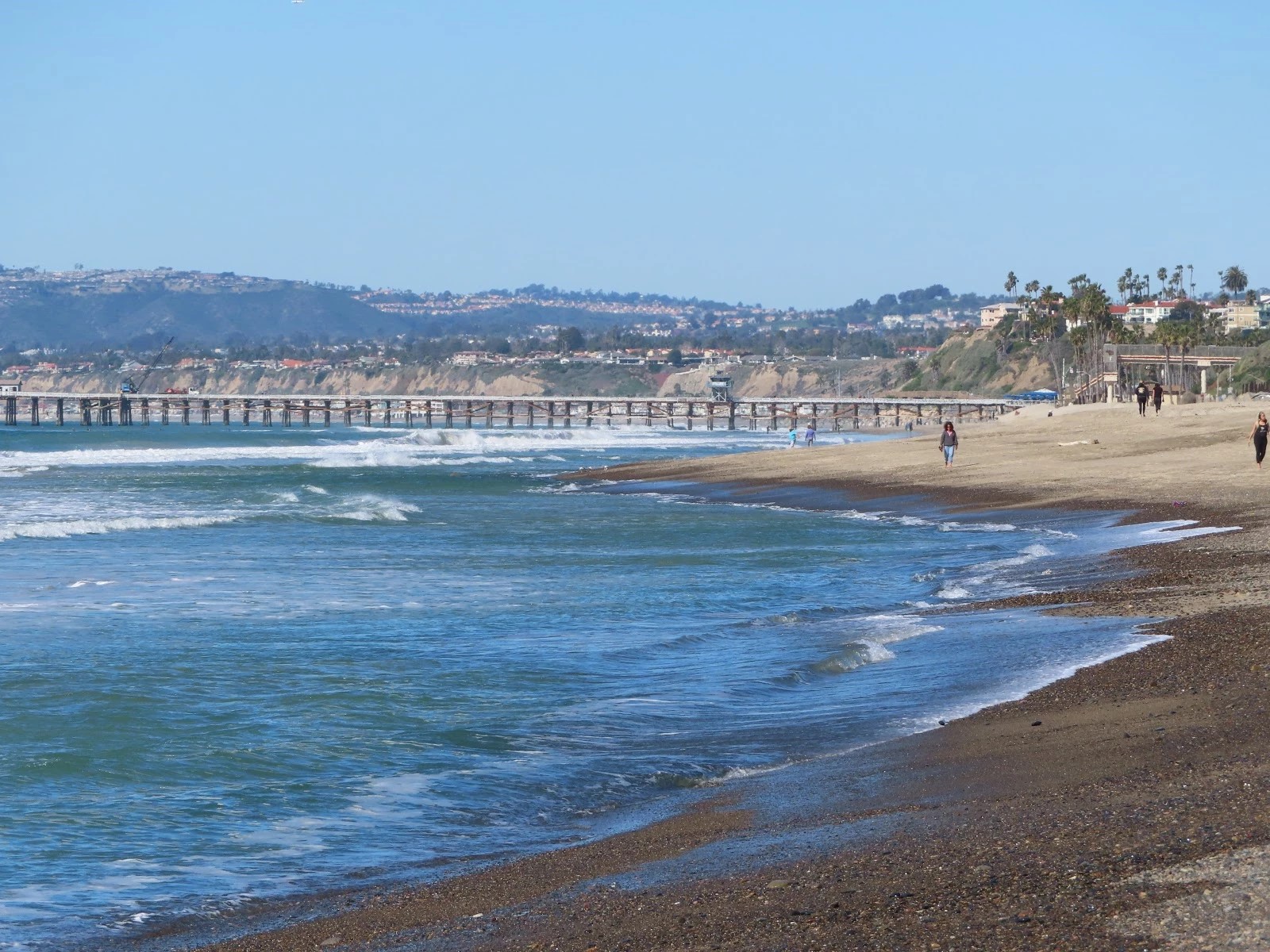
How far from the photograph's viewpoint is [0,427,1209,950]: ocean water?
8594mm

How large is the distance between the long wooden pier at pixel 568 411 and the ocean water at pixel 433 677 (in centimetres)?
7805

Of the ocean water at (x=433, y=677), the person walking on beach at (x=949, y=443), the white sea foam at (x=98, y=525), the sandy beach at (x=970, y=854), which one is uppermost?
the person walking on beach at (x=949, y=443)

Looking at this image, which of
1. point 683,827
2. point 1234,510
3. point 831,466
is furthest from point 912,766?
point 831,466

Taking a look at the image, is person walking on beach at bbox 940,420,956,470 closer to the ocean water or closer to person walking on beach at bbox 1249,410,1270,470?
the ocean water

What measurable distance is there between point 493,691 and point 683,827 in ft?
16.0

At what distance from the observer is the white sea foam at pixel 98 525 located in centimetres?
2894

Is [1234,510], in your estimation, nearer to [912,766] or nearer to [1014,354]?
[912,766]

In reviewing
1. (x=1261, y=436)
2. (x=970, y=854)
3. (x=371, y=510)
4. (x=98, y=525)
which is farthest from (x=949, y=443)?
(x=970, y=854)

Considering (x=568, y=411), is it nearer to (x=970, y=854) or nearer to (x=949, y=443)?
(x=949, y=443)

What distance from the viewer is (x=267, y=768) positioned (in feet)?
33.8

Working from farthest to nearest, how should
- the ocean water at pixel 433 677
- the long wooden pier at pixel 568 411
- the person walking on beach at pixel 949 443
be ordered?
the long wooden pier at pixel 568 411
the person walking on beach at pixel 949 443
the ocean water at pixel 433 677

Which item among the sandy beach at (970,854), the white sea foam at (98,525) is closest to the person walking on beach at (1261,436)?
the sandy beach at (970,854)

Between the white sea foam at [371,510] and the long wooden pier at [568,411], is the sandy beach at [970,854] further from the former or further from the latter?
the long wooden pier at [568,411]

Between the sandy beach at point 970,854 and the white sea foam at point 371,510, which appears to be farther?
the white sea foam at point 371,510
